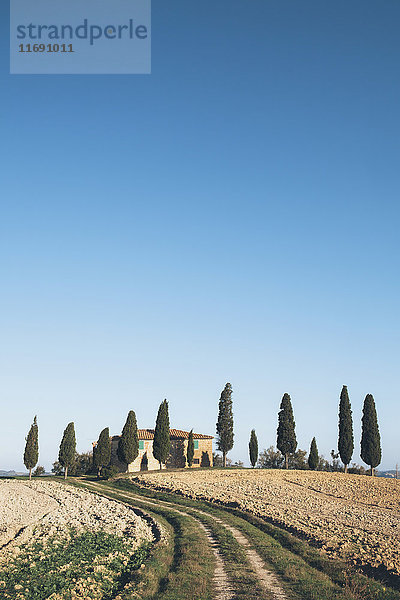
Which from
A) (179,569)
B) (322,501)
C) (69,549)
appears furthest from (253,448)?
(179,569)

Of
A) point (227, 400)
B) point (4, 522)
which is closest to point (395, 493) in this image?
point (227, 400)

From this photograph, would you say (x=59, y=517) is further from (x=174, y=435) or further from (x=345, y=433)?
(x=345, y=433)

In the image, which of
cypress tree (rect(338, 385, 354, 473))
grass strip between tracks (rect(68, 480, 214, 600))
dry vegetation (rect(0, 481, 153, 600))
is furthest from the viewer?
cypress tree (rect(338, 385, 354, 473))

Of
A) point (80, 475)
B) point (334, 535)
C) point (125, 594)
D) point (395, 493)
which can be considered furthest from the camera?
point (80, 475)

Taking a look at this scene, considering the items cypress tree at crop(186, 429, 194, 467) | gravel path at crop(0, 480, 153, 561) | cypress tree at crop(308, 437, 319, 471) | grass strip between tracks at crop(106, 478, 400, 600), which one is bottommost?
cypress tree at crop(308, 437, 319, 471)

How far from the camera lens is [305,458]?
322ft

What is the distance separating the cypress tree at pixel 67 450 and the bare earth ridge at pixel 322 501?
15.9 metres

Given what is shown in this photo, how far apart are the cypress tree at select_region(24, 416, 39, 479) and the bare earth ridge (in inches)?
826

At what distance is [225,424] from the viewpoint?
86.9m

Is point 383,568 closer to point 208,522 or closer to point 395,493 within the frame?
point 208,522

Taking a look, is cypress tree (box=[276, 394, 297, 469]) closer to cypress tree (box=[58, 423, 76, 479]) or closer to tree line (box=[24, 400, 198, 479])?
tree line (box=[24, 400, 198, 479])

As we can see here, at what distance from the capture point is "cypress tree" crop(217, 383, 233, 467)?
283 ft

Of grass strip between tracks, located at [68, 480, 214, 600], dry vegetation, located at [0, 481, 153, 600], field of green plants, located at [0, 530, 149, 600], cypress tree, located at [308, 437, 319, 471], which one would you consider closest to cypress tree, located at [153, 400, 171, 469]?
cypress tree, located at [308, 437, 319, 471]

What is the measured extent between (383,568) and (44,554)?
16226 mm
